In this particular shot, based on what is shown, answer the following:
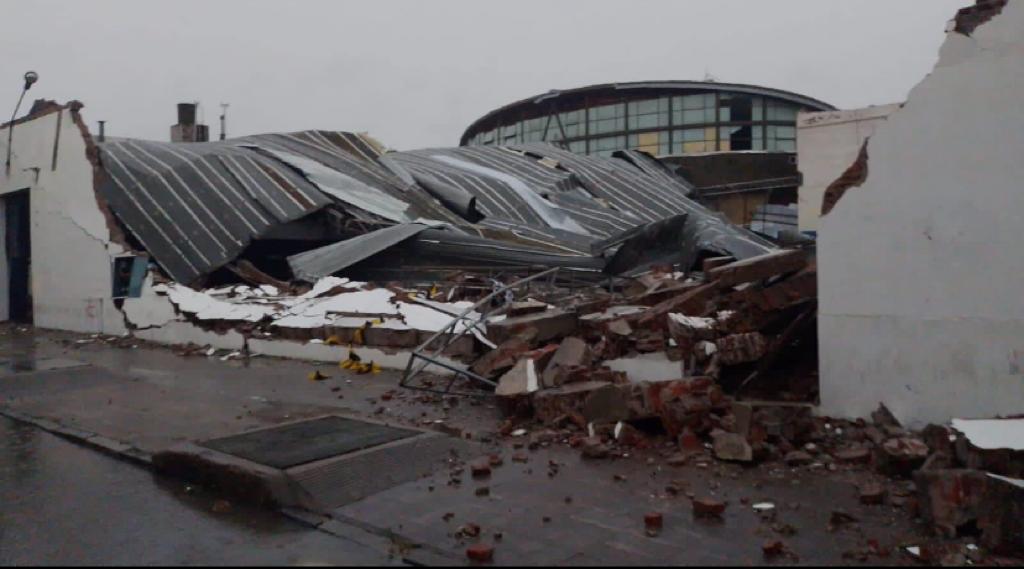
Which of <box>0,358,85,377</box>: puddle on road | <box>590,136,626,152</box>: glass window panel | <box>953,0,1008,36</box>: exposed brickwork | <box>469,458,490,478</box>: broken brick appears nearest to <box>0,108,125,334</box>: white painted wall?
<box>0,358,85,377</box>: puddle on road

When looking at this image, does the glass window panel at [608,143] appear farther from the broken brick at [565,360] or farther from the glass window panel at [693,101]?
the broken brick at [565,360]

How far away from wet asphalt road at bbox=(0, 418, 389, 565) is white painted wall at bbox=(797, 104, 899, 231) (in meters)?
19.2

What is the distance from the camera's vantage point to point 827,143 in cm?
2275

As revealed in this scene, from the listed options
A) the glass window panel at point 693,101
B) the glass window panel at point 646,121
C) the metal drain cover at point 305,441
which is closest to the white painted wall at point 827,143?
the metal drain cover at point 305,441

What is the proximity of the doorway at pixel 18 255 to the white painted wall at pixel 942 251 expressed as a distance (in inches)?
801

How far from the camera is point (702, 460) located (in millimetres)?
6012

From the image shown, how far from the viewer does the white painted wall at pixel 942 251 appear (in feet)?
19.3

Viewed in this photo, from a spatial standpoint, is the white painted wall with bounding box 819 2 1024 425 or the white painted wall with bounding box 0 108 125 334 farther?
the white painted wall with bounding box 0 108 125 334

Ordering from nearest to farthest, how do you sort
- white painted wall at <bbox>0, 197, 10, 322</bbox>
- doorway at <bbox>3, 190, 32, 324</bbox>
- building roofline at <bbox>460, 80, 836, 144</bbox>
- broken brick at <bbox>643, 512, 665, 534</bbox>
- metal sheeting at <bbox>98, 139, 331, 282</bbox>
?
broken brick at <bbox>643, 512, 665, 534</bbox> < metal sheeting at <bbox>98, 139, 331, 282</bbox> < doorway at <bbox>3, 190, 32, 324</bbox> < white painted wall at <bbox>0, 197, 10, 322</bbox> < building roofline at <bbox>460, 80, 836, 144</bbox>

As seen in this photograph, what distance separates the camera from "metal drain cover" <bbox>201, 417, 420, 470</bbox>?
241 inches

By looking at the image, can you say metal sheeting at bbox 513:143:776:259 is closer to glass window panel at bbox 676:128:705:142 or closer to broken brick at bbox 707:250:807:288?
broken brick at bbox 707:250:807:288

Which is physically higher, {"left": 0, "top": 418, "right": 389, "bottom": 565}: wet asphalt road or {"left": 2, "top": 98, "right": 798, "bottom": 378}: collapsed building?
{"left": 2, "top": 98, "right": 798, "bottom": 378}: collapsed building

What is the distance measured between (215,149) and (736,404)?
17.8 m

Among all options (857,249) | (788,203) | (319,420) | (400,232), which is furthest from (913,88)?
(788,203)
